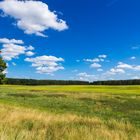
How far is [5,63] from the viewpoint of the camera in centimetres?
6425

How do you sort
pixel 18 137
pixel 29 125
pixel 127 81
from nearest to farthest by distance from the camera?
pixel 18 137, pixel 29 125, pixel 127 81

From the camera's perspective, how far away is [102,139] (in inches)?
378

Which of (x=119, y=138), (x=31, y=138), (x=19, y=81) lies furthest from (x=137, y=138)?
(x=19, y=81)

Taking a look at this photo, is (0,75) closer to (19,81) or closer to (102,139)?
(102,139)

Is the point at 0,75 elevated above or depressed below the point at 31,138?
above

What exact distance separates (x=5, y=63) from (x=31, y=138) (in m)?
56.8

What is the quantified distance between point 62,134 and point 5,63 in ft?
182

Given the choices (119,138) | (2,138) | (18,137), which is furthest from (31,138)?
(119,138)

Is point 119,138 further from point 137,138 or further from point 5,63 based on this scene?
point 5,63

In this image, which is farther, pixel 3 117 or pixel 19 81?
pixel 19 81

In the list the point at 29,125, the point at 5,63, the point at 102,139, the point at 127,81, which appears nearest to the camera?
the point at 102,139

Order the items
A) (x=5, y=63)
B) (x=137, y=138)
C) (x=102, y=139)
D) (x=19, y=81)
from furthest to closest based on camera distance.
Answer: (x=19, y=81), (x=5, y=63), (x=137, y=138), (x=102, y=139)

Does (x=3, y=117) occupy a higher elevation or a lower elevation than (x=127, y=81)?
lower

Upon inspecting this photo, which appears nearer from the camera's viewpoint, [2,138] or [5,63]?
[2,138]
